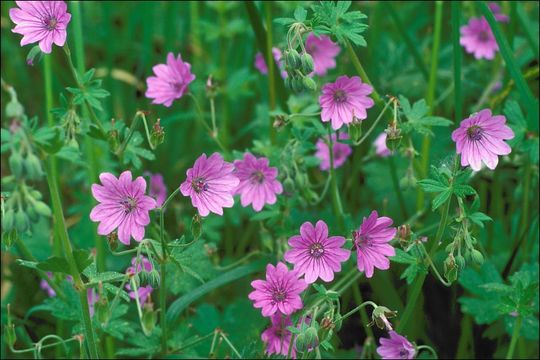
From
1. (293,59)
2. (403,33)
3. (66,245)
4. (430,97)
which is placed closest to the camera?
(66,245)

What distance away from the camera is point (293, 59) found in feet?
5.01

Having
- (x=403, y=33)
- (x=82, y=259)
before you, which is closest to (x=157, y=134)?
(x=82, y=259)

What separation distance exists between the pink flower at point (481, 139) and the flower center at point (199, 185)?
0.43 metres

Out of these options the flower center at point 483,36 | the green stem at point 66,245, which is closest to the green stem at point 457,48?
the flower center at point 483,36

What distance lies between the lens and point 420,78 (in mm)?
2572

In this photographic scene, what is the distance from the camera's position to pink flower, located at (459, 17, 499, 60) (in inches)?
99.6

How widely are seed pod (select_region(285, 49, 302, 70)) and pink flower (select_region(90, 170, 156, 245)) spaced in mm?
333

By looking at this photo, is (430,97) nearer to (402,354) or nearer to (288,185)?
(288,185)

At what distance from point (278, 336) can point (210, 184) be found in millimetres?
354

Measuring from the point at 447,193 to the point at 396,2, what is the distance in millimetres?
1449

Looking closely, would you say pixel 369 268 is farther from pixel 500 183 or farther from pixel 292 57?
pixel 500 183

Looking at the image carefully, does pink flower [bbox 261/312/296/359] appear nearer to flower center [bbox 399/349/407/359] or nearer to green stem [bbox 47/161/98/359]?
flower center [bbox 399/349/407/359]

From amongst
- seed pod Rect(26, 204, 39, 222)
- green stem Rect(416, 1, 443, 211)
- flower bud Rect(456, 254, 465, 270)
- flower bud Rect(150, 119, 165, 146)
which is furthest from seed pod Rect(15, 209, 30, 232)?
green stem Rect(416, 1, 443, 211)

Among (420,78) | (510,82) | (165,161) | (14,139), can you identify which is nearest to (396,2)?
(420,78)
